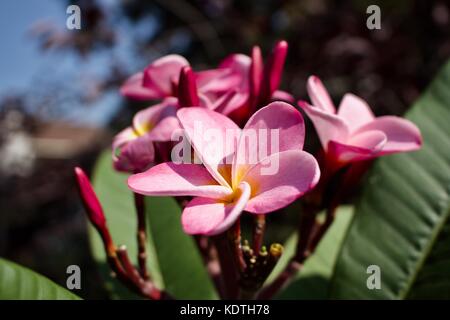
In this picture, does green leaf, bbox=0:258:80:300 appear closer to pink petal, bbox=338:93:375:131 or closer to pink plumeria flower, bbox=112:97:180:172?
pink plumeria flower, bbox=112:97:180:172

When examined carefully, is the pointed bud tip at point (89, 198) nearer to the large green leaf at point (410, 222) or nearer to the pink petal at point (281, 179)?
the pink petal at point (281, 179)

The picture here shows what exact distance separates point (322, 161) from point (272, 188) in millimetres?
227

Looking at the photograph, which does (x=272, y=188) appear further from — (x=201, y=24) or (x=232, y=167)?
(x=201, y=24)

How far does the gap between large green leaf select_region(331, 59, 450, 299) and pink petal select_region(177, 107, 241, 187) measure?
342mm

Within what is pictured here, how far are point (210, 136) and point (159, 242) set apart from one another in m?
0.51

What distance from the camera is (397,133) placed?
739 mm

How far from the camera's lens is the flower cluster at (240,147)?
1.75 ft

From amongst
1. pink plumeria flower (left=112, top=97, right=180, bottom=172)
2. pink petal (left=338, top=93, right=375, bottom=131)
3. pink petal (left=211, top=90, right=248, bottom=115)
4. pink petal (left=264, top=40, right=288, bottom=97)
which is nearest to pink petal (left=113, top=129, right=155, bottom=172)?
pink plumeria flower (left=112, top=97, right=180, bottom=172)

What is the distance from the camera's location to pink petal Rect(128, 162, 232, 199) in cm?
53

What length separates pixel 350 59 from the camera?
229 cm

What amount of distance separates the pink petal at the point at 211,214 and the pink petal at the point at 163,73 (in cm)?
28

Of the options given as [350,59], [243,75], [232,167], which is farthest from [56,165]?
[232,167]

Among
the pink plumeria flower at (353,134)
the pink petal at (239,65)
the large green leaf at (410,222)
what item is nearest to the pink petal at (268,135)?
the pink plumeria flower at (353,134)

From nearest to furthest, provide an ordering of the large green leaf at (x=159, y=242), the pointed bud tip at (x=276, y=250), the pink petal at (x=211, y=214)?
1. the pink petal at (x=211, y=214)
2. the pointed bud tip at (x=276, y=250)
3. the large green leaf at (x=159, y=242)
